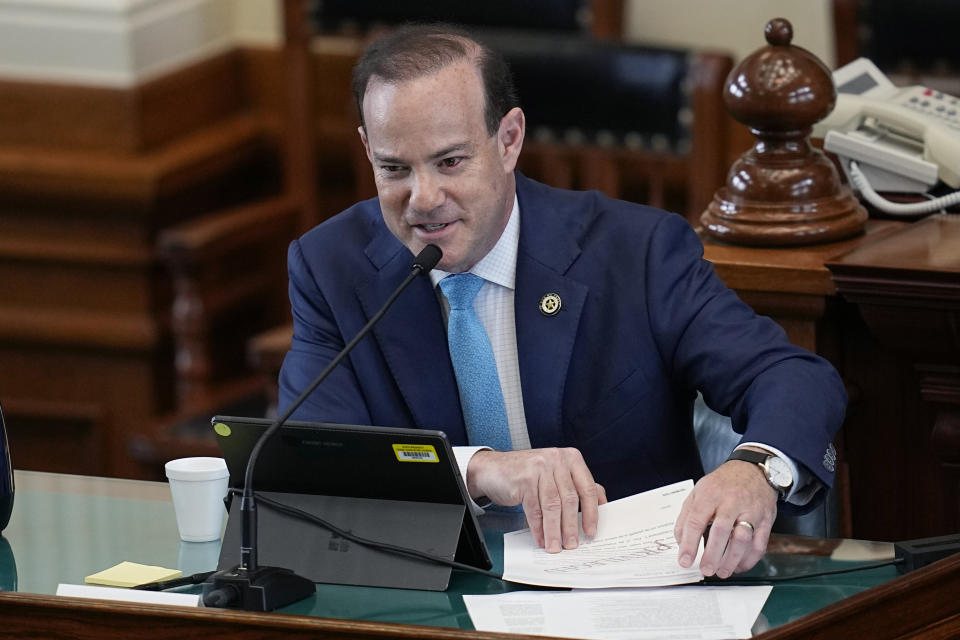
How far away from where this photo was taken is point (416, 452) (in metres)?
1.72

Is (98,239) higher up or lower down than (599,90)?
lower down

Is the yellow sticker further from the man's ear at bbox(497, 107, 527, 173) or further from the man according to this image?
the man's ear at bbox(497, 107, 527, 173)

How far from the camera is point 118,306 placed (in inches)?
173

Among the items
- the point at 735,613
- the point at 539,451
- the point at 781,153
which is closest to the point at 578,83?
the point at 781,153

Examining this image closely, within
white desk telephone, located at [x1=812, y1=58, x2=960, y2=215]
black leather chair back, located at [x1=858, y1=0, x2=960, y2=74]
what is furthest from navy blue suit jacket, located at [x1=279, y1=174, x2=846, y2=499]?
black leather chair back, located at [x1=858, y1=0, x2=960, y2=74]

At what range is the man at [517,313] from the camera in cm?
212

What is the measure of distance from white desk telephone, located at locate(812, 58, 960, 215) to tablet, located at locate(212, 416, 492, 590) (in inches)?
45.4

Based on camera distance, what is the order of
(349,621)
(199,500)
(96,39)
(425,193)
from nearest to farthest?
(349,621)
(199,500)
(425,193)
(96,39)

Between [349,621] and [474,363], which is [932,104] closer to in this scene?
[474,363]

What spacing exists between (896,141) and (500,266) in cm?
79

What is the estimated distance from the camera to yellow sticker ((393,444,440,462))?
1706mm

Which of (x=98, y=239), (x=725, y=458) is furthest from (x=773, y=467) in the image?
(x=98, y=239)

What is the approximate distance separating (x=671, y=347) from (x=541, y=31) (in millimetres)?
1840

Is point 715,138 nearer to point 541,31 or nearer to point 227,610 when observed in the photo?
point 541,31
